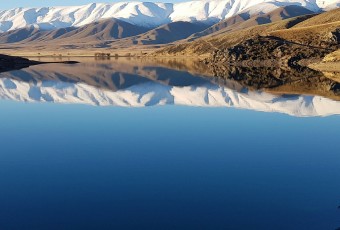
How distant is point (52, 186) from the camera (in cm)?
2205

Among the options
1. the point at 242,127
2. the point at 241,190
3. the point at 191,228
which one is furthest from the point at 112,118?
the point at 191,228

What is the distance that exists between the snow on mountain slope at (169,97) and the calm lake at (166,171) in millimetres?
828

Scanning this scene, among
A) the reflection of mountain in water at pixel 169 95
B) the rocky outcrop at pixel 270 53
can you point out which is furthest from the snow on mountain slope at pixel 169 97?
the rocky outcrop at pixel 270 53

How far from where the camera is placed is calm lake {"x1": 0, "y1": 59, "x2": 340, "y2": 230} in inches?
715

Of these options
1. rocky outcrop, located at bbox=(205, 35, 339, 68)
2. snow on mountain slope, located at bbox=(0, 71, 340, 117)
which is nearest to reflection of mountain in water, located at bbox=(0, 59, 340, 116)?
snow on mountain slope, located at bbox=(0, 71, 340, 117)

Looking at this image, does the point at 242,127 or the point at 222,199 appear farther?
the point at 242,127

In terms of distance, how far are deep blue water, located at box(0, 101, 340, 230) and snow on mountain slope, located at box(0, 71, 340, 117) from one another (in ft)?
38.9

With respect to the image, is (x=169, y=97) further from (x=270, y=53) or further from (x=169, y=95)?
(x=270, y=53)

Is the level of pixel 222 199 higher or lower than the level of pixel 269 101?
higher

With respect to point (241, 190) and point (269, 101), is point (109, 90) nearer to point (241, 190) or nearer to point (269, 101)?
point (269, 101)

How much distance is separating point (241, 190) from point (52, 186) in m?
8.38

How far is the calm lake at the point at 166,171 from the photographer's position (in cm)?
1817

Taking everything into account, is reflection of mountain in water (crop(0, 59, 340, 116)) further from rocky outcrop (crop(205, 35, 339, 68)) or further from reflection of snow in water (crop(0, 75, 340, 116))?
rocky outcrop (crop(205, 35, 339, 68))

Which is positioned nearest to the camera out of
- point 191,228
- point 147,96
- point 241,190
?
point 191,228
